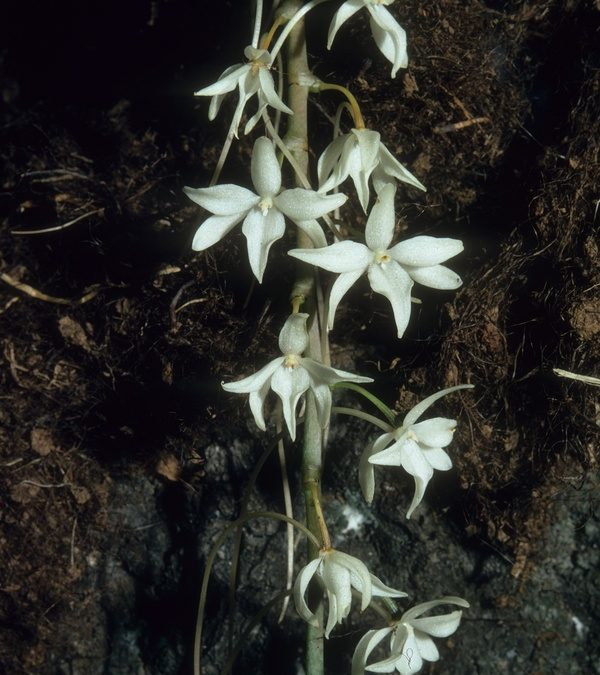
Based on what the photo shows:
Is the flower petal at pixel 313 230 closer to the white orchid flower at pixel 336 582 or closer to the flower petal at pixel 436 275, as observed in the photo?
the flower petal at pixel 436 275

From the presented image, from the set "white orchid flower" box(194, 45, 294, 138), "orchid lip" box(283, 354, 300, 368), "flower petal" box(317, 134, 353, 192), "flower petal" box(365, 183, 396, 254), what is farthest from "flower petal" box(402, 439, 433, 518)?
"white orchid flower" box(194, 45, 294, 138)

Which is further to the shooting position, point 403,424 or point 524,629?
point 524,629

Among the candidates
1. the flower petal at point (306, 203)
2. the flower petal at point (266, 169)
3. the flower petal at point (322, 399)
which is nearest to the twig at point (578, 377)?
Answer: the flower petal at point (322, 399)

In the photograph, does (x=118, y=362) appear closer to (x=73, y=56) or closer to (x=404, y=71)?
(x=73, y=56)

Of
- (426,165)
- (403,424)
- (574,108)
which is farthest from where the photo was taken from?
(426,165)

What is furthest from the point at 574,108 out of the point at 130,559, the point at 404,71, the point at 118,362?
the point at 130,559

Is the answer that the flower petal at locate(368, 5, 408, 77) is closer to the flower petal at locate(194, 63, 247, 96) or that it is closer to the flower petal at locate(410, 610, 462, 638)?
the flower petal at locate(194, 63, 247, 96)
